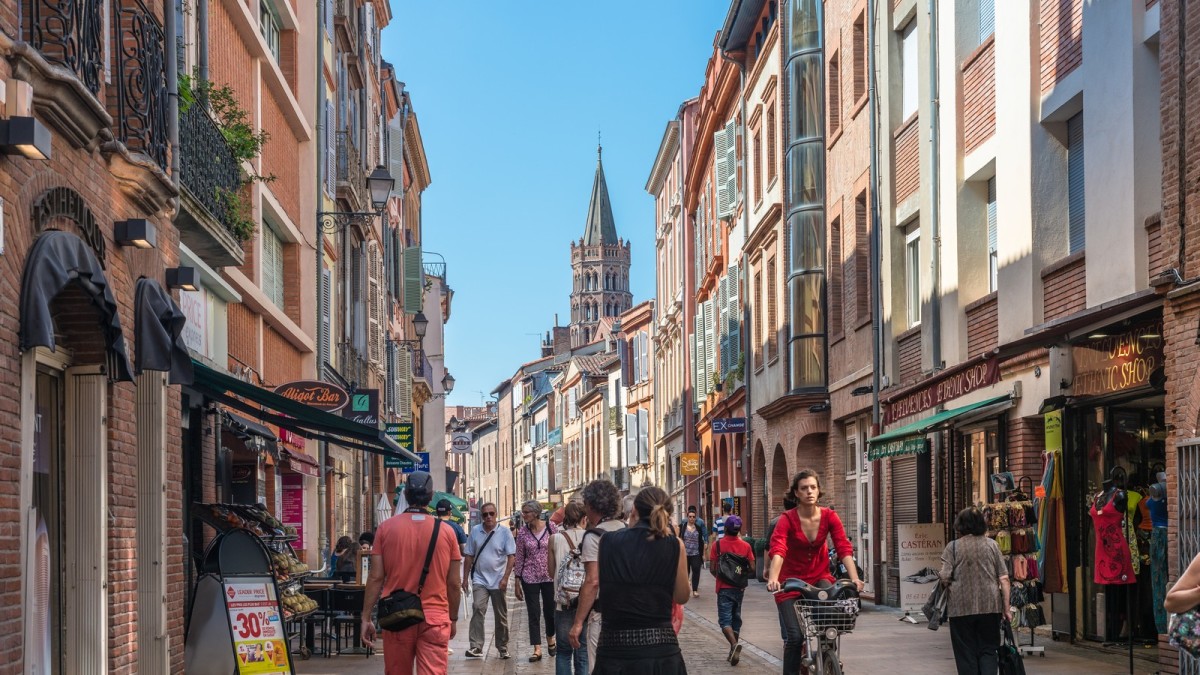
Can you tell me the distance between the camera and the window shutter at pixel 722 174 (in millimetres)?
42094

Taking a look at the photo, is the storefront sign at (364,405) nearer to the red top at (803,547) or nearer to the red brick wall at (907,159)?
the red brick wall at (907,159)

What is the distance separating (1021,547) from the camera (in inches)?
675

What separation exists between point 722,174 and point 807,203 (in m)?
11.8

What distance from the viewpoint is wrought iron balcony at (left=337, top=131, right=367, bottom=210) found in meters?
31.5

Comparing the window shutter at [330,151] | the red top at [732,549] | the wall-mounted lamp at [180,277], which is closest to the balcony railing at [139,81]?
the wall-mounted lamp at [180,277]

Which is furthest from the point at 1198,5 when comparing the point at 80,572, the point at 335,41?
the point at 335,41

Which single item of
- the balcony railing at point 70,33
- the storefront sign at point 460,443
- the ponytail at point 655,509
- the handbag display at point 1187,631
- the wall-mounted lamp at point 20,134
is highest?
the balcony railing at point 70,33

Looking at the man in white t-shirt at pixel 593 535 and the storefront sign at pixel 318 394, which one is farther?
the storefront sign at pixel 318 394

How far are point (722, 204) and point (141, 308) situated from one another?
3215 centimetres

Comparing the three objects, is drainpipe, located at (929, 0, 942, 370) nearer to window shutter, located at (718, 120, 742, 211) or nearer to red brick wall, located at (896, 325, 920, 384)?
red brick wall, located at (896, 325, 920, 384)

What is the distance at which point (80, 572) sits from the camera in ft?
33.9

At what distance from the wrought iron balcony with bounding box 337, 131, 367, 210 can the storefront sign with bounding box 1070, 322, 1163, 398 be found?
17163 millimetres

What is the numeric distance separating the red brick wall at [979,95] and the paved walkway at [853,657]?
20.8 ft

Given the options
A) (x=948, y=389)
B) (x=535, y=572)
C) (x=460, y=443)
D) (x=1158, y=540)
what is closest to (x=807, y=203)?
(x=948, y=389)
